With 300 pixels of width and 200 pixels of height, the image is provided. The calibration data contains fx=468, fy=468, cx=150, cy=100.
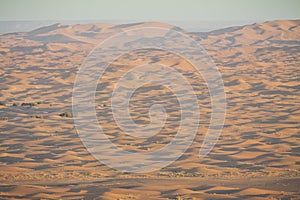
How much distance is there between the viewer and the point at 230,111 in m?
31.9

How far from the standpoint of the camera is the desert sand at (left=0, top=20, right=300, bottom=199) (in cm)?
1322

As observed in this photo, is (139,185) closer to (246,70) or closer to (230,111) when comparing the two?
(230,111)

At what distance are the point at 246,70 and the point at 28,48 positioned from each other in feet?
175

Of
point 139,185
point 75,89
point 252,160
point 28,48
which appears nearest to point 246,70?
point 75,89

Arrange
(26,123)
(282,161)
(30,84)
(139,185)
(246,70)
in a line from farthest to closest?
(246,70) < (30,84) < (26,123) < (282,161) < (139,185)

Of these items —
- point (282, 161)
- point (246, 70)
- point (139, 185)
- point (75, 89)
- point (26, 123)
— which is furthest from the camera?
point (246, 70)

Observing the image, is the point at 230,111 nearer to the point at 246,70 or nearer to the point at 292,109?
the point at 292,109

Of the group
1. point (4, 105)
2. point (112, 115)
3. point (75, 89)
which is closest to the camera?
point (112, 115)

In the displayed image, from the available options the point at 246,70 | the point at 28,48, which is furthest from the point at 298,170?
the point at 28,48

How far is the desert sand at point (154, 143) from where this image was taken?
43.4 ft

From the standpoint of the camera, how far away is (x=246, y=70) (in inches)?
2242

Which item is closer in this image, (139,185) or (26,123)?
(139,185)

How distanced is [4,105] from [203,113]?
49.4 ft

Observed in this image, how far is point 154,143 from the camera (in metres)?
22.1
